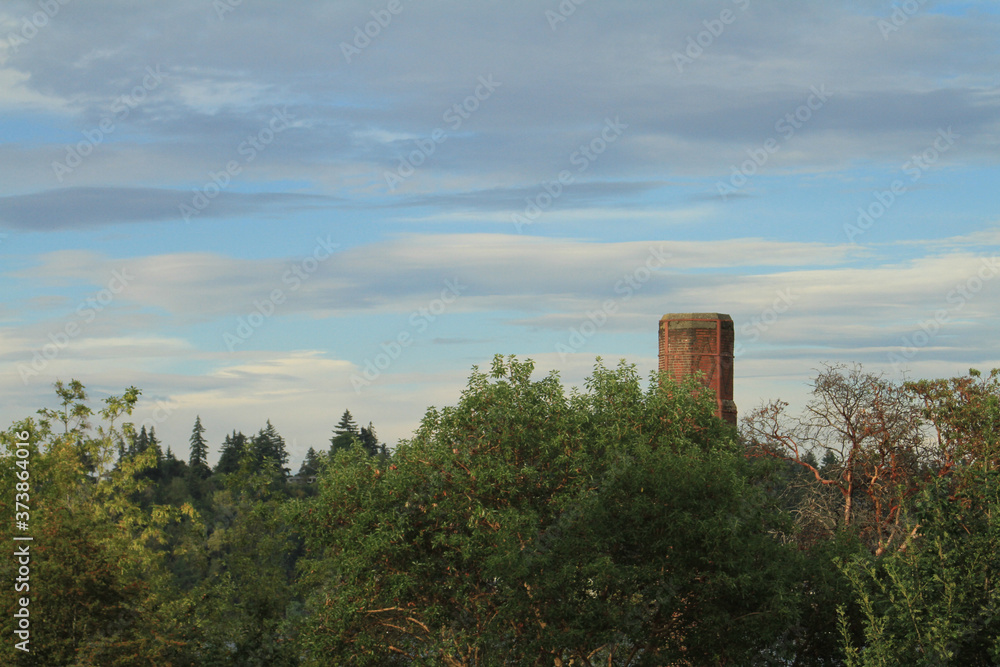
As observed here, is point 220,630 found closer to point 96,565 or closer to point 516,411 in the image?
point 96,565

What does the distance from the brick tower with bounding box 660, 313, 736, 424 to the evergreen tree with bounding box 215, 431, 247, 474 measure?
79716 millimetres

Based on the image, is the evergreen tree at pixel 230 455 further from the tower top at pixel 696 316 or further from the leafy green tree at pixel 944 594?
the leafy green tree at pixel 944 594

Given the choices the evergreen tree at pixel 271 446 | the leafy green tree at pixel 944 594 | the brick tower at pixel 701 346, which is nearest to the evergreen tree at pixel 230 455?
the evergreen tree at pixel 271 446

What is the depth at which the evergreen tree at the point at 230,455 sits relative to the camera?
108938mm

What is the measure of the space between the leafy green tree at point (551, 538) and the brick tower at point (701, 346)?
10.1m

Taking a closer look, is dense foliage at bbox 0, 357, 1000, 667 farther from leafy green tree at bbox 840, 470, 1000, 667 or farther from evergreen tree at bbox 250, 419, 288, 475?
evergreen tree at bbox 250, 419, 288, 475

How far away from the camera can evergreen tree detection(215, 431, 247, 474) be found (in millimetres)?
108938

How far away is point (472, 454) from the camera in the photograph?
2111cm

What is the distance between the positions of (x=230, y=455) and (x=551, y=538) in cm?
9652

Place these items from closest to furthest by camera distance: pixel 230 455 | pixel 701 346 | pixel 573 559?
pixel 573 559, pixel 701 346, pixel 230 455

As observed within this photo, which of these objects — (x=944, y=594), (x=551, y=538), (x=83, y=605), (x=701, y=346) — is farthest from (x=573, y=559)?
(x=701, y=346)

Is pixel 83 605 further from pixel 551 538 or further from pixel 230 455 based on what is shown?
pixel 230 455

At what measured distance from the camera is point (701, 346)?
3366cm

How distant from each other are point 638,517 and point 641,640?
8.07 feet
